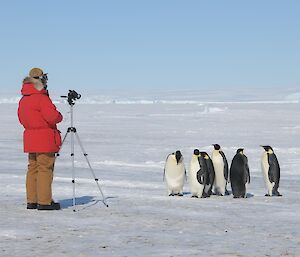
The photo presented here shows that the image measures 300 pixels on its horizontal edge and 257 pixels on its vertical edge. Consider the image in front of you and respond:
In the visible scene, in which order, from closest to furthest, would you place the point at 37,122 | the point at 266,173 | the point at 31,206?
the point at 37,122 < the point at 31,206 < the point at 266,173

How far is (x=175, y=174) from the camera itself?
32.8 ft

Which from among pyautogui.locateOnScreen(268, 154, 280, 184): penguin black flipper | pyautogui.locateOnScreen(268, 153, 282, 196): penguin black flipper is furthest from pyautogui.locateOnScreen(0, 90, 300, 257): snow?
pyautogui.locateOnScreen(268, 154, 280, 184): penguin black flipper

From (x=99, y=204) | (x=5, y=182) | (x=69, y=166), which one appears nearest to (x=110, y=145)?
(x=69, y=166)

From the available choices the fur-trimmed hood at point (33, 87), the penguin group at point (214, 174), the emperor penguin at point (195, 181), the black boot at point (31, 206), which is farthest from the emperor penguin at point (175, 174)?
the fur-trimmed hood at point (33, 87)

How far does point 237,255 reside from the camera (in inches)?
190

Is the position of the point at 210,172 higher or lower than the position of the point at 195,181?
higher

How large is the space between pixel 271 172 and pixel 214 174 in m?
0.98

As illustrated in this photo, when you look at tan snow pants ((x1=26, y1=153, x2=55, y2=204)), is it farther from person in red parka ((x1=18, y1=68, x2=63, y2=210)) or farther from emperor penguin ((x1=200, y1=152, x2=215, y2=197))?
emperor penguin ((x1=200, y1=152, x2=215, y2=197))

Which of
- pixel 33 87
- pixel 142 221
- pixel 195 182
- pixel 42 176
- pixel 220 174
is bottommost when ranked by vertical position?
pixel 142 221

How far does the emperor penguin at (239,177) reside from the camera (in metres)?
9.72

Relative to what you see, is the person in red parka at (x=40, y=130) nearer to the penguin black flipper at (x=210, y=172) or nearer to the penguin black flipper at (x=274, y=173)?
the penguin black flipper at (x=210, y=172)

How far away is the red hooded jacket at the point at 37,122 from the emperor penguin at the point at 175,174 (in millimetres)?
3146

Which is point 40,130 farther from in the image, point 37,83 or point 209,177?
point 209,177

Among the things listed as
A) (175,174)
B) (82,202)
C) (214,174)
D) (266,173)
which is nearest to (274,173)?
(266,173)
